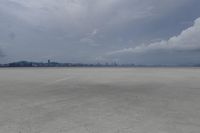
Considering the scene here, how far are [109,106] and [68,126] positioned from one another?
3.19m

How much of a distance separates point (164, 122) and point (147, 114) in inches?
43.7

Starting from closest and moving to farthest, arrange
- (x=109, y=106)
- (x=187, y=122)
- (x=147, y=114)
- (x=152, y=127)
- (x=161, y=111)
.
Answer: (x=152, y=127) → (x=187, y=122) → (x=147, y=114) → (x=161, y=111) → (x=109, y=106)

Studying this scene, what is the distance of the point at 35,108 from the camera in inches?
336

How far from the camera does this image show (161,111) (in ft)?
26.5

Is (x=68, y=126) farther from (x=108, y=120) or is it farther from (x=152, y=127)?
(x=152, y=127)

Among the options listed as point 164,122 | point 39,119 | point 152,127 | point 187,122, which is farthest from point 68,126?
point 187,122

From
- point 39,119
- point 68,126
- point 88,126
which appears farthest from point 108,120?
point 39,119

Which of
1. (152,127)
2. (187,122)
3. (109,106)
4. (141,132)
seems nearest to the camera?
(141,132)

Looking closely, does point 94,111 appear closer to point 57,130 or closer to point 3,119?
point 57,130

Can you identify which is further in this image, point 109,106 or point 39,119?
point 109,106

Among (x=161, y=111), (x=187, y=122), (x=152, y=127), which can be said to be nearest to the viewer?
(x=152, y=127)

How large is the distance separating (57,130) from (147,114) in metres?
3.57

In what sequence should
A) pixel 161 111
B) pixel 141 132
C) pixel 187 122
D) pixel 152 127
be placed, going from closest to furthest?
1. pixel 141 132
2. pixel 152 127
3. pixel 187 122
4. pixel 161 111

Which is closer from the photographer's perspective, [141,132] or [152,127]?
[141,132]
